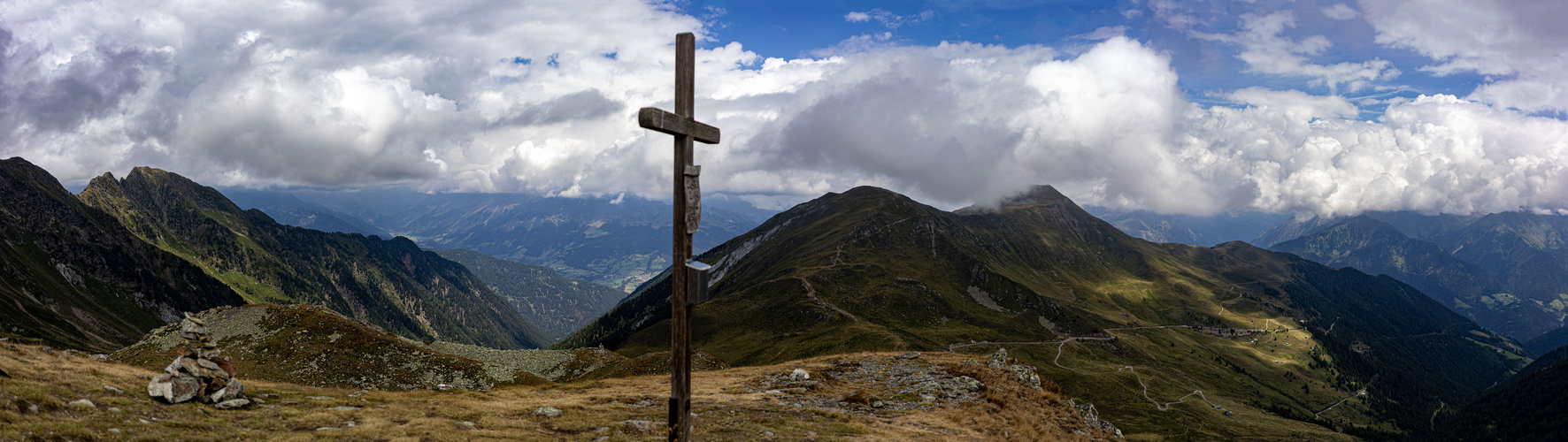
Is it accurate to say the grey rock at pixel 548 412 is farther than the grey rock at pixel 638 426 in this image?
Yes

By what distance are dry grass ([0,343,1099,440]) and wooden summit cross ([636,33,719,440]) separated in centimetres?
526

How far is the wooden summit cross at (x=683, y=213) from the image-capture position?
16500 mm

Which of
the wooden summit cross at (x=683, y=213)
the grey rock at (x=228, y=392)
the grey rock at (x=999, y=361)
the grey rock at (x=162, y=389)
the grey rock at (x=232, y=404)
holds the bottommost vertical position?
the grey rock at (x=999, y=361)

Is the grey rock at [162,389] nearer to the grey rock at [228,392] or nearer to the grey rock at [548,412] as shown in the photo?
the grey rock at [228,392]

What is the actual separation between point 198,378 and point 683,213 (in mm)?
19784

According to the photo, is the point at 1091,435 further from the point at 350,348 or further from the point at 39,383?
the point at 350,348

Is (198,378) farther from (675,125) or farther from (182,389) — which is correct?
(675,125)

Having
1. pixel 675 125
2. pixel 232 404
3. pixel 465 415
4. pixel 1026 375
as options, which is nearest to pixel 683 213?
pixel 675 125

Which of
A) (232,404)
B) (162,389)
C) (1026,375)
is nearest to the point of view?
(162,389)

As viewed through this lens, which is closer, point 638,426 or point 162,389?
point 162,389

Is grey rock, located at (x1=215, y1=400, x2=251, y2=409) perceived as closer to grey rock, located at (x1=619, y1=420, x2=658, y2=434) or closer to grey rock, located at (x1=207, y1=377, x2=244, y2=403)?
grey rock, located at (x1=207, y1=377, x2=244, y2=403)

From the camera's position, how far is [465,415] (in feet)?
82.9

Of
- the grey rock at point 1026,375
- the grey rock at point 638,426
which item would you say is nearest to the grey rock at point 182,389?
the grey rock at point 638,426

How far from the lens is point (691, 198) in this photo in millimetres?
16734
